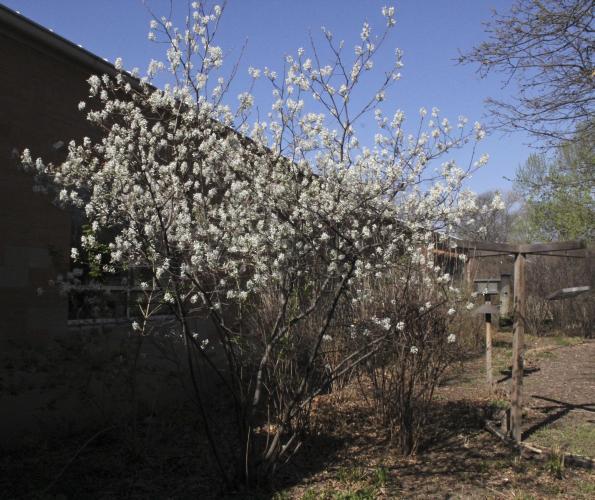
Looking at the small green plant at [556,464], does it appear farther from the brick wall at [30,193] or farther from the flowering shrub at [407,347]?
the brick wall at [30,193]

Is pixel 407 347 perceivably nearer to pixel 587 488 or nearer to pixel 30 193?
pixel 587 488

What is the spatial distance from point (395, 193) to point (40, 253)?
389 cm

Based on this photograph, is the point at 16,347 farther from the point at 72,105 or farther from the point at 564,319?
the point at 564,319

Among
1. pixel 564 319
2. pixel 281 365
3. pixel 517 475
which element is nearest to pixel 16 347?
pixel 281 365

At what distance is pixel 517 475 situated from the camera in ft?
17.4

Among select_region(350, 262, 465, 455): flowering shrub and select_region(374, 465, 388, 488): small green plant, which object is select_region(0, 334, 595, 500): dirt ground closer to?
select_region(374, 465, 388, 488): small green plant

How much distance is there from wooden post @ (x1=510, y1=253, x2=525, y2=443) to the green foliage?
5.11 meters

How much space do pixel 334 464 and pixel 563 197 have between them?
12271 millimetres

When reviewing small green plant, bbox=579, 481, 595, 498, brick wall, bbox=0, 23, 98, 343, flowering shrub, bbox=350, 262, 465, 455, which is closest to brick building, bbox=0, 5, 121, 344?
brick wall, bbox=0, 23, 98, 343

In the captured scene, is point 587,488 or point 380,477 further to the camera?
point 380,477

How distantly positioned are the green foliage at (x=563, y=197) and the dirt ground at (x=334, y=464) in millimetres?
5259

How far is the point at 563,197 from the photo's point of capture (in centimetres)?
1555

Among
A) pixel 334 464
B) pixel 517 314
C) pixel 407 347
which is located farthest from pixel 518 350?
pixel 334 464

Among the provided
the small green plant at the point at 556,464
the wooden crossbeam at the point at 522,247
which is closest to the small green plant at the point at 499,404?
the small green plant at the point at 556,464
